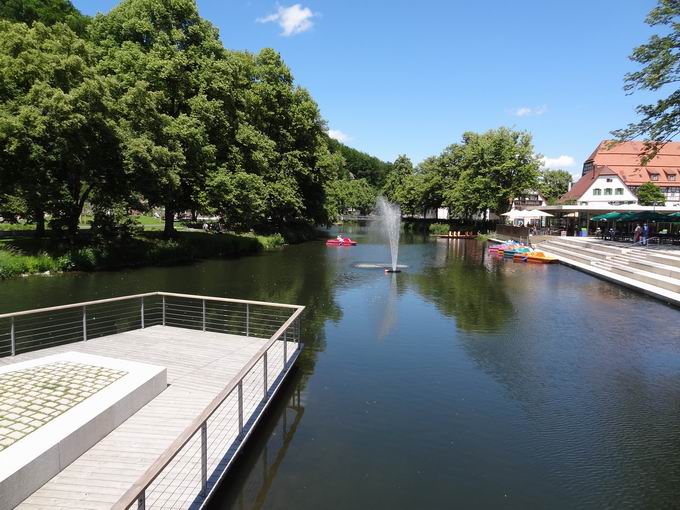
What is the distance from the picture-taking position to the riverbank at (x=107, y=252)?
25.2 meters

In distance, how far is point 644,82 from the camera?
106 ft

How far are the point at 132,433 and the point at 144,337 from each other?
19.4 ft

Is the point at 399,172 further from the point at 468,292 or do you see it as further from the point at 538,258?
the point at 468,292

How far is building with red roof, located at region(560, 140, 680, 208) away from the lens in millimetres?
71250

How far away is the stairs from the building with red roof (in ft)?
111

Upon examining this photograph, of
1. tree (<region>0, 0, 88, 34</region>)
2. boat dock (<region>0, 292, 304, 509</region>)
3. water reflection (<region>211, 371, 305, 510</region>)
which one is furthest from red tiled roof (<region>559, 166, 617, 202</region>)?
water reflection (<region>211, 371, 305, 510</region>)

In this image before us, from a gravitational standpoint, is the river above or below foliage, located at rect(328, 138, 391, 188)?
below

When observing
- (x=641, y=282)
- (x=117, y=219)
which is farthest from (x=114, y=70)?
(x=641, y=282)

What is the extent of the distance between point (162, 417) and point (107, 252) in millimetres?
24224

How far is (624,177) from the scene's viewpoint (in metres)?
78.8

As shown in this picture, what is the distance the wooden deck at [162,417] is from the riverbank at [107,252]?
1593 cm

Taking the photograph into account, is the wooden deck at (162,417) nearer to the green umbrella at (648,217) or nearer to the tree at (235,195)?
the tree at (235,195)

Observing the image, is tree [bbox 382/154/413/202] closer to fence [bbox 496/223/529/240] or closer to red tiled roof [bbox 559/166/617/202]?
red tiled roof [bbox 559/166/617/202]

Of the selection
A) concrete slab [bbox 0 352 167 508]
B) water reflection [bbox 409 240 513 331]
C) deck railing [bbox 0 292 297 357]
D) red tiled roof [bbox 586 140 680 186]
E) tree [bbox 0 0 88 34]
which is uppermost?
tree [bbox 0 0 88 34]
